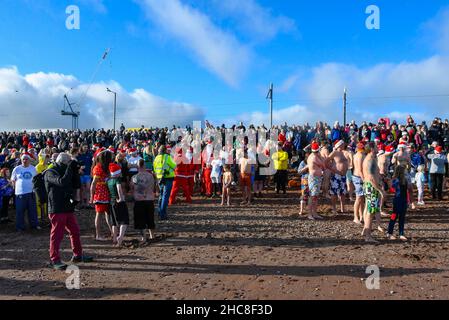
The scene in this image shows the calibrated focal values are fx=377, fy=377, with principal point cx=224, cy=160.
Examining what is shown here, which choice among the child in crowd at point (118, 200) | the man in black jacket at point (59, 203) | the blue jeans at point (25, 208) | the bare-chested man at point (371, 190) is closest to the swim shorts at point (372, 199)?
the bare-chested man at point (371, 190)

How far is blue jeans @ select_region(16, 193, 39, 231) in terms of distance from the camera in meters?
9.29

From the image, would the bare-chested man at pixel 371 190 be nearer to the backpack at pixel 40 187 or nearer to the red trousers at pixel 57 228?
the red trousers at pixel 57 228

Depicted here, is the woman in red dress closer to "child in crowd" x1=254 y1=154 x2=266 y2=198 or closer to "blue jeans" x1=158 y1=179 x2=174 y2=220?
"blue jeans" x1=158 y1=179 x2=174 y2=220

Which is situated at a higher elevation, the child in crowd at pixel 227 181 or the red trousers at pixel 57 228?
the child in crowd at pixel 227 181

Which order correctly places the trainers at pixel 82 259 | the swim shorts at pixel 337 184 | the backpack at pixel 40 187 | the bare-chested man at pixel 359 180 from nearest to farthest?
the trainers at pixel 82 259, the backpack at pixel 40 187, the bare-chested man at pixel 359 180, the swim shorts at pixel 337 184

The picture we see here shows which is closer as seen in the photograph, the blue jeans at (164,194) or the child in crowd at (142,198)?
the child in crowd at (142,198)

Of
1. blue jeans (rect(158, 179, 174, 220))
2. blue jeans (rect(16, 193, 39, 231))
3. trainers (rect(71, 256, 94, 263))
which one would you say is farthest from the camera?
blue jeans (rect(158, 179, 174, 220))

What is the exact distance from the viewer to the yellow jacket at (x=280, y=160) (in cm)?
1484

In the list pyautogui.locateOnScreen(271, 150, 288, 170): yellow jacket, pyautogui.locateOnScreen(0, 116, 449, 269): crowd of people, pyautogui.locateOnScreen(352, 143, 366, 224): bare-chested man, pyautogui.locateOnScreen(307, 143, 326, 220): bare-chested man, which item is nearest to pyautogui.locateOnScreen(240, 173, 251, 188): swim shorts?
pyautogui.locateOnScreen(0, 116, 449, 269): crowd of people

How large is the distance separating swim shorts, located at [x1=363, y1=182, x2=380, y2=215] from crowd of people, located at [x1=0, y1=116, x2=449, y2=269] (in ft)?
0.07

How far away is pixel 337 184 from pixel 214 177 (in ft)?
17.1

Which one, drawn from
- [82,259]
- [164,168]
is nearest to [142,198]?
[82,259]

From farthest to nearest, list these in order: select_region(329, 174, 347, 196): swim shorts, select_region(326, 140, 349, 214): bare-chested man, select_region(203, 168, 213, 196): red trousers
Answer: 1. select_region(203, 168, 213, 196): red trousers
2. select_region(329, 174, 347, 196): swim shorts
3. select_region(326, 140, 349, 214): bare-chested man

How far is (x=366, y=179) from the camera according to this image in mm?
7934
